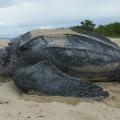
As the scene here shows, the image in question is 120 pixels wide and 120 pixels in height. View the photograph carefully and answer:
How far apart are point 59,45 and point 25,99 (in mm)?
826

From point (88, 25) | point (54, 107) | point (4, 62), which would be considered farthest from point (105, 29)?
point (54, 107)

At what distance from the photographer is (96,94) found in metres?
3.72

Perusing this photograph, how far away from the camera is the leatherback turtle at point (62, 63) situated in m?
3.78

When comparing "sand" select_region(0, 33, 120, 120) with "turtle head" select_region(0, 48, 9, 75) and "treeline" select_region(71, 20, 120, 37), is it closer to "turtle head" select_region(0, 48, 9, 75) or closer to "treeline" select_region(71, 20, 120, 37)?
"turtle head" select_region(0, 48, 9, 75)

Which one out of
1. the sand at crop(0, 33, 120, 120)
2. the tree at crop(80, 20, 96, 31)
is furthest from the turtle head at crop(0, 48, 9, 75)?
the tree at crop(80, 20, 96, 31)

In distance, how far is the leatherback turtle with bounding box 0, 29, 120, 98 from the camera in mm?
3777

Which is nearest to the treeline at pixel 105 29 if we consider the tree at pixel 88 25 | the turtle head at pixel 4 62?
the tree at pixel 88 25

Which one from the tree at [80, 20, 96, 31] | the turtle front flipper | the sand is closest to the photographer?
the sand

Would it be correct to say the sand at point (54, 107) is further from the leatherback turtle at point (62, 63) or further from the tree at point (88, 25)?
the tree at point (88, 25)

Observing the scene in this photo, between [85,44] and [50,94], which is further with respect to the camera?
[85,44]

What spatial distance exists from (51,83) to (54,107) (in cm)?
46

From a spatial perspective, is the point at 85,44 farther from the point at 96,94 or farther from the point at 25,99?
the point at 25,99

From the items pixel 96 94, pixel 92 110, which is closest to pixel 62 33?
pixel 96 94

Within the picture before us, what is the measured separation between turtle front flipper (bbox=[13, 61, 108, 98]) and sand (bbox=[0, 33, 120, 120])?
8 centimetres
